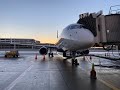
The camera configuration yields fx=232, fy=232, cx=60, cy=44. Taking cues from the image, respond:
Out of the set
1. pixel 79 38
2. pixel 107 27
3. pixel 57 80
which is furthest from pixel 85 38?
pixel 57 80

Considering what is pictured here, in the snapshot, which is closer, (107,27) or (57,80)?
(57,80)

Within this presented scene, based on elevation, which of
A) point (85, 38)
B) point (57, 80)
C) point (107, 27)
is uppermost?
point (107, 27)

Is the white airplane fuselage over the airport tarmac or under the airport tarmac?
over

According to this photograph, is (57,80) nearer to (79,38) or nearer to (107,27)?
(107,27)

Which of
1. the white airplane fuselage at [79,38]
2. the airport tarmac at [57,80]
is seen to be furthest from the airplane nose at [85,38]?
the airport tarmac at [57,80]

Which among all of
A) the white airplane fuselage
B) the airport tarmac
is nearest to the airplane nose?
the white airplane fuselage

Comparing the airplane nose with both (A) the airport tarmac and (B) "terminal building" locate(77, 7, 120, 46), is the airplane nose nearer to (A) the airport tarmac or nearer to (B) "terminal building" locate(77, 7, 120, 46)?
(B) "terminal building" locate(77, 7, 120, 46)

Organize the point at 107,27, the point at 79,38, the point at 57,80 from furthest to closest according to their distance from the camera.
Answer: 1. the point at 79,38
2. the point at 107,27
3. the point at 57,80

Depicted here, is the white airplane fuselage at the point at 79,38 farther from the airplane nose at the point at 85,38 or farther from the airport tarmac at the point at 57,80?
the airport tarmac at the point at 57,80

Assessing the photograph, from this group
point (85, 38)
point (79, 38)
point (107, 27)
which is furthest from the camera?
point (79, 38)

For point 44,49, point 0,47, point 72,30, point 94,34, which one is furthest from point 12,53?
point 0,47

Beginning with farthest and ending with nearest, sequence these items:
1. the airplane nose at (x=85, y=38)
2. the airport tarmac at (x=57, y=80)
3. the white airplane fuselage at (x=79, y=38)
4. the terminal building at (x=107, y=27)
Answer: the white airplane fuselage at (x=79, y=38) → the airplane nose at (x=85, y=38) → the terminal building at (x=107, y=27) → the airport tarmac at (x=57, y=80)

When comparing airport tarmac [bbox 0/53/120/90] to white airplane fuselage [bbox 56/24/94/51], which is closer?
airport tarmac [bbox 0/53/120/90]

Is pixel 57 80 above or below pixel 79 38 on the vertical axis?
below
